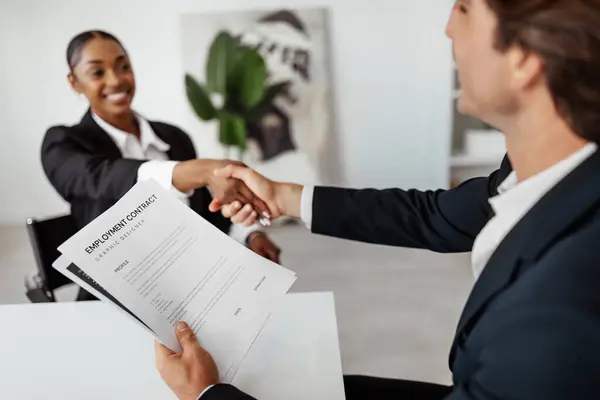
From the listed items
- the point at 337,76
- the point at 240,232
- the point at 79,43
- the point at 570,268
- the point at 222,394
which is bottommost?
the point at 240,232

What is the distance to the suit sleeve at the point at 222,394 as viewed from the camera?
0.71 metres

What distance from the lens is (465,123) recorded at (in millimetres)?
3020

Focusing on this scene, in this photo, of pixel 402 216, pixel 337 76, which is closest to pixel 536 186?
pixel 402 216

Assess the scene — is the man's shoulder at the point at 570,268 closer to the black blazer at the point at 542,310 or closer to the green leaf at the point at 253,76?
the black blazer at the point at 542,310

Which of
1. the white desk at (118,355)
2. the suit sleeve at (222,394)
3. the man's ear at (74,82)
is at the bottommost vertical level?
the white desk at (118,355)

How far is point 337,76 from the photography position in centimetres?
306

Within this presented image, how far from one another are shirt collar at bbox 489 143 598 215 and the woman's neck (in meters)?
1.07

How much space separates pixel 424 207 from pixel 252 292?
0.39 m

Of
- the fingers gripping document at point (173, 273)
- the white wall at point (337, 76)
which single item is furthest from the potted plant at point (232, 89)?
the fingers gripping document at point (173, 273)

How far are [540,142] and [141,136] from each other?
3.63ft

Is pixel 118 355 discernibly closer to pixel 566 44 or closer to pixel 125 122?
pixel 125 122

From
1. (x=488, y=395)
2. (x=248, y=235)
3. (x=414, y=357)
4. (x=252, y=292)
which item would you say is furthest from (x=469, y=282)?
(x=488, y=395)

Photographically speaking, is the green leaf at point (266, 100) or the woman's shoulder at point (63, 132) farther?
the green leaf at point (266, 100)

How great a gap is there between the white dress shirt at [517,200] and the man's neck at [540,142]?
0.4 inches
